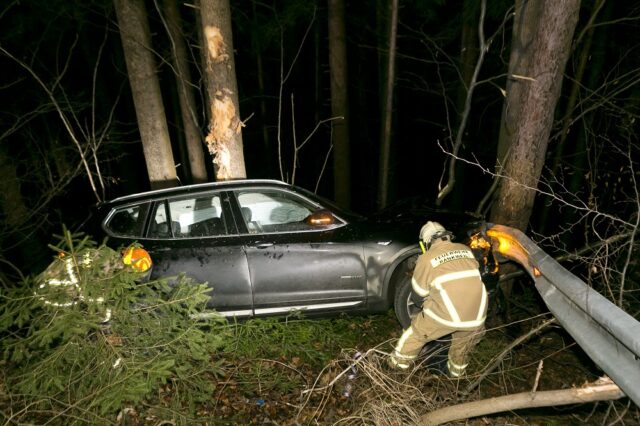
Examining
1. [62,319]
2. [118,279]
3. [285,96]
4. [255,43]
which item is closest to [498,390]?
[118,279]

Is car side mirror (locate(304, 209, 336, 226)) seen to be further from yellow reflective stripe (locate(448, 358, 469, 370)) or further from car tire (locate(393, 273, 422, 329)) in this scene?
yellow reflective stripe (locate(448, 358, 469, 370))

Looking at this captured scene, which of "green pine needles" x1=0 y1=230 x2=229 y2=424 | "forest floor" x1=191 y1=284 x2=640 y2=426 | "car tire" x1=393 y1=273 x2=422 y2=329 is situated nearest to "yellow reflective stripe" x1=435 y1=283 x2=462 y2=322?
"forest floor" x1=191 y1=284 x2=640 y2=426

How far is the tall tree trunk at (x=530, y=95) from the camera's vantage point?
3939mm

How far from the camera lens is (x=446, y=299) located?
10.0ft

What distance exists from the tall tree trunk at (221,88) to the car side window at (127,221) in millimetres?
1372

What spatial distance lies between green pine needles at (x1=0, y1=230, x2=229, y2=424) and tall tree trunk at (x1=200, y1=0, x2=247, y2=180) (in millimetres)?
2354

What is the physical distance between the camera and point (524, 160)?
432 centimetres

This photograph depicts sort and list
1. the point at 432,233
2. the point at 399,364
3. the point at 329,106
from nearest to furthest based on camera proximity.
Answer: the point at 399,364 → the point at 432,233 → the point at 329,106

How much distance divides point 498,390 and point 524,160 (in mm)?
2604

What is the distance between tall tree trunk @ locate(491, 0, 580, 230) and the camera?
394cm

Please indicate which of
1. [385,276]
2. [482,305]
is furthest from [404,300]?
[482,305]

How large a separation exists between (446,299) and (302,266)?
1.67 metres

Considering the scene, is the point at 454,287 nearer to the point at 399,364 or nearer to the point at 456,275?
the point at 456,275

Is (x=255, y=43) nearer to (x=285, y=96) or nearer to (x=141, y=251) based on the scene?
(x=141, y=251)
